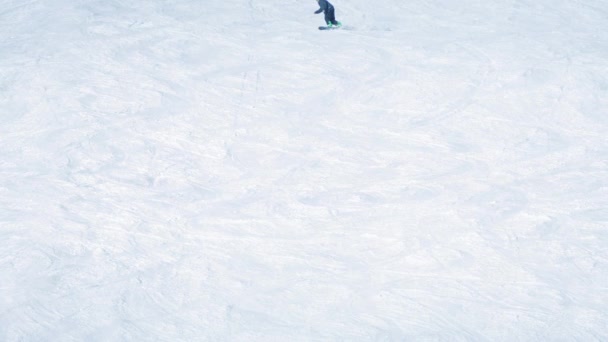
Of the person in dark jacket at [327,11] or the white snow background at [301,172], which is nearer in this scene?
the white snow background at [301,172]

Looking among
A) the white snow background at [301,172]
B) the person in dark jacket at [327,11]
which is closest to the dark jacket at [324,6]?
the person in dark jacket at [327,11]

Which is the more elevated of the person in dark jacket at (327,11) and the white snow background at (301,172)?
the person in dark jacket at (327,11)

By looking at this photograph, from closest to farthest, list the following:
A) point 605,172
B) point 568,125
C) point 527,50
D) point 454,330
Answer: point 454,330
point 605,172
point 568,125
point 527,50

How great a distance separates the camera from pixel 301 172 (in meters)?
4.77

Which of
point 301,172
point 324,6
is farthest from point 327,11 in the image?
point 301,172

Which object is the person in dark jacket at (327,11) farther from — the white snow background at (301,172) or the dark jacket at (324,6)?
the white snow background at (301,172)

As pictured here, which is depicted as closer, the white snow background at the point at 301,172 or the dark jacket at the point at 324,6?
the white snow background at the point at 301,172

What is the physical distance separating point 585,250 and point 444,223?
770 mm

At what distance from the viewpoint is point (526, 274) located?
3.74 meters

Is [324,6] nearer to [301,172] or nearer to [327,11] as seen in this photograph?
[327,11]

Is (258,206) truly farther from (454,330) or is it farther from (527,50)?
(527,50)

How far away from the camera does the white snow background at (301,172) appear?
3.48 meters

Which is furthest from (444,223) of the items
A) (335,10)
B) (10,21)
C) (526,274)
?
(10,21)

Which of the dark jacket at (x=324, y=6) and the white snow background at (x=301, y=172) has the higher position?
the dark jacket at (x=324, y=6)
